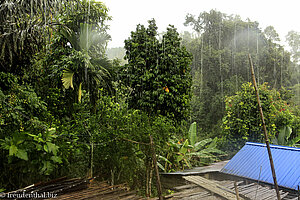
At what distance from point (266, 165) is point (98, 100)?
3.09m

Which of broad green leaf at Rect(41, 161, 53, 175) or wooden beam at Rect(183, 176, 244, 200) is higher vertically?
broad green leaf at Rect(41, 161, 53, 175)

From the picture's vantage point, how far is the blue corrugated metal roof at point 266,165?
2872mm

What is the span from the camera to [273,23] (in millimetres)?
12531

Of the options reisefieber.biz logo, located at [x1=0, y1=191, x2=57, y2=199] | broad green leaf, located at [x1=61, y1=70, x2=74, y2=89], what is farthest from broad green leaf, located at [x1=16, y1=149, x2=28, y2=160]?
broad green leaf, located at [x1=61, y1=70, x2=74, y2=89]

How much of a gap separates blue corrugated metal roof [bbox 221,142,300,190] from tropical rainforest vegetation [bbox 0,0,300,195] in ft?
4.21

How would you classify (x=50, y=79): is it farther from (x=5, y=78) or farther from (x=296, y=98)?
(x=296, y=98)

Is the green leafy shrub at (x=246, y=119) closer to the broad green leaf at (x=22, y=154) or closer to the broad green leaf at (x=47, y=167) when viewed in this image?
the broad green leaf at (x=47, y=167)

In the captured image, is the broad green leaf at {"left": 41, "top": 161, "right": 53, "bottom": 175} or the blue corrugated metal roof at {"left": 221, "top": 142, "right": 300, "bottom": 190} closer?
the broad green leaf at {"left": 41, "top": 161, "right": 53, "bottom": 175}

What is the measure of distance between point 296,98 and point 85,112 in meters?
14.5

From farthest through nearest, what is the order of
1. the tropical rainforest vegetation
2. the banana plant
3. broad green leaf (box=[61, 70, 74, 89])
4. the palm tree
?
the banana plant → the palm tree → broad green leaf (box=[61, 70, 74, 89]) → the tropical rainforest vegetation

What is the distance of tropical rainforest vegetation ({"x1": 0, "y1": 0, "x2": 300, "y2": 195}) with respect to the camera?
3.17 meters

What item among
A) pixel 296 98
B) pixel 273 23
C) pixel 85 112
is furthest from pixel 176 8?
pixel 85 112

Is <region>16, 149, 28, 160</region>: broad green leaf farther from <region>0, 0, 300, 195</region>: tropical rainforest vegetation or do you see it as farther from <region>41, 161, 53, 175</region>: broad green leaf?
<region>41, 161, 53, 175</region>: broad green leaf

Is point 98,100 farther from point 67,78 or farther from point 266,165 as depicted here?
point 266,165
